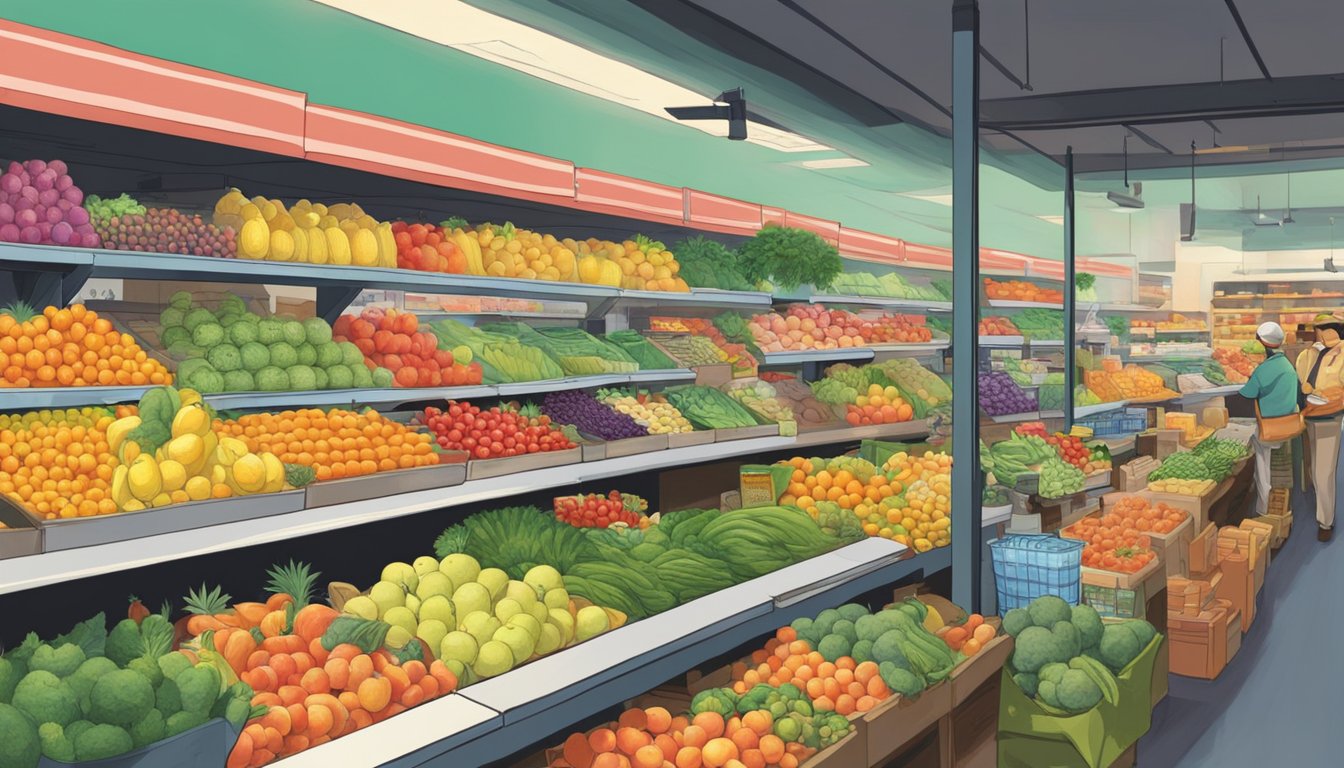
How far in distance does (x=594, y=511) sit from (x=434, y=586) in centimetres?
155

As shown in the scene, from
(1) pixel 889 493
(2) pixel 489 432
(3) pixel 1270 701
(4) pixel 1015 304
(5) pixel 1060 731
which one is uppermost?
(4) pixel 1015 304

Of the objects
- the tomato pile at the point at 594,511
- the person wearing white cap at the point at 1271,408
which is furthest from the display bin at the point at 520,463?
the person wearing white cap at the point at 1271,408

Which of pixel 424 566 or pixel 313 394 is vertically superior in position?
pixel 313 394

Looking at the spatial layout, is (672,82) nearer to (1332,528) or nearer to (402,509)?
(402,509)

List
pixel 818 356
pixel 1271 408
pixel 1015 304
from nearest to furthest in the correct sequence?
pixel 818 356, pixel 1271 408, pixel 1015 304

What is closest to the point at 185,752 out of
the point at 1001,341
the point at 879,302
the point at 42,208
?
the point at 42,208

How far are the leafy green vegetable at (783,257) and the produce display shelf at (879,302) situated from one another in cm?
35

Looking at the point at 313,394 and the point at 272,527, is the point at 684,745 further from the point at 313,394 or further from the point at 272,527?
the point at 313,394

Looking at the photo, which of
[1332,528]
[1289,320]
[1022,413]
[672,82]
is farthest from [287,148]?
[1289,320]

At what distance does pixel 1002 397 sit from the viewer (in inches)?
364

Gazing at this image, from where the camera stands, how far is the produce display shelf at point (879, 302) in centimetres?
773

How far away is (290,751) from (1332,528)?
904 cm

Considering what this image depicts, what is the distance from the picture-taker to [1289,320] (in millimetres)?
19359

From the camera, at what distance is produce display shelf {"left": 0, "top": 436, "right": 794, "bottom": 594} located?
2.46 m
